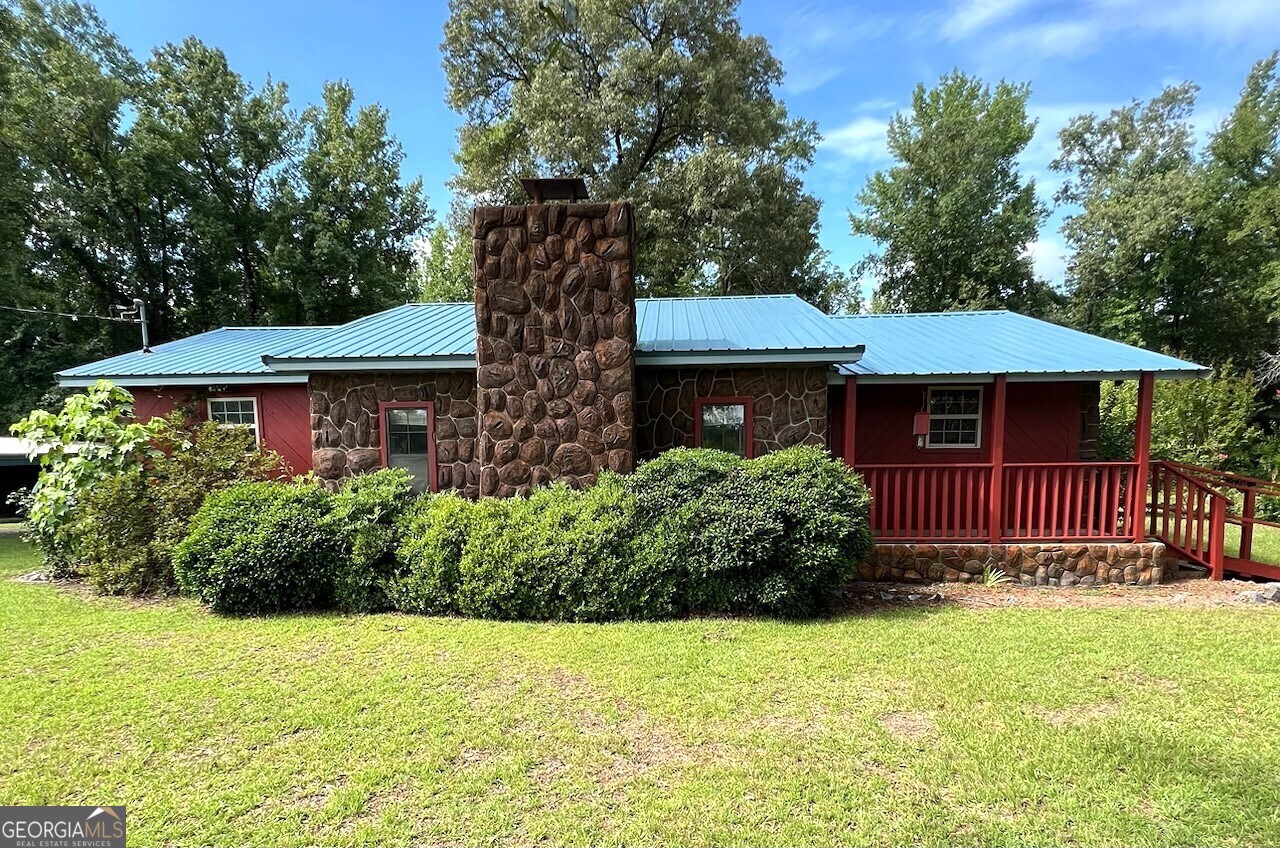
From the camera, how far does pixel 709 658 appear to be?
16.7 ft

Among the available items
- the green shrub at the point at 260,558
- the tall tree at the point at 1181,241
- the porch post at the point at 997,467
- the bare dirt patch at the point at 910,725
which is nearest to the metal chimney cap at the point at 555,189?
the green shrub at the point at 260,558

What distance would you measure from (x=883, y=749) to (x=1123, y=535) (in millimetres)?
6900

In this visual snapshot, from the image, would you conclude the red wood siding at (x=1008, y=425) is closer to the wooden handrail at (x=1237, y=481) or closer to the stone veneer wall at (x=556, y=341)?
the wooden handrail at (x=1237, y=481)

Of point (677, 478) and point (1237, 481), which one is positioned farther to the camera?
point (1237, 481)

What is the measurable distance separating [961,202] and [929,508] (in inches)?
757

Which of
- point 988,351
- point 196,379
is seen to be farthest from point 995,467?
point 196,379

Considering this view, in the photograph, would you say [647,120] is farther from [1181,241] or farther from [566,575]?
[1181,241]

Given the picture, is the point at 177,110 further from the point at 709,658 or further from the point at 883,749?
the point at 883,749

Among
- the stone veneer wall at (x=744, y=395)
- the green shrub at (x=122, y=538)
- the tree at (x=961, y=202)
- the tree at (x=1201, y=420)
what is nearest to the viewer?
the green shrub at (x=122, y=538)

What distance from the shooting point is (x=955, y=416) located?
9.34m

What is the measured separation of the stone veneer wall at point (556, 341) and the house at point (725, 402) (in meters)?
0.02

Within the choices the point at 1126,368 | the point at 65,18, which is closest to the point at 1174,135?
the point at 1126,368

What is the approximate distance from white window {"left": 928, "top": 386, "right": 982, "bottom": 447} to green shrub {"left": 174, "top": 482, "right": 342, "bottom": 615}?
9.18 meters

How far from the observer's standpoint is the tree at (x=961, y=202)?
22422 mm
